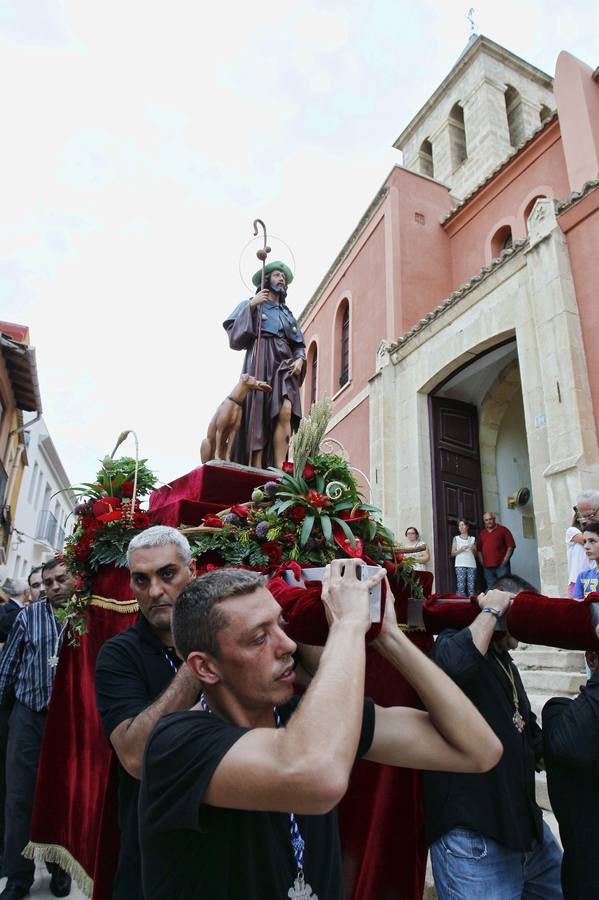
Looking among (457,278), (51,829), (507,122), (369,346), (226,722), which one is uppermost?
(507,122)

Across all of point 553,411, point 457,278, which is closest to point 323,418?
point 553,411

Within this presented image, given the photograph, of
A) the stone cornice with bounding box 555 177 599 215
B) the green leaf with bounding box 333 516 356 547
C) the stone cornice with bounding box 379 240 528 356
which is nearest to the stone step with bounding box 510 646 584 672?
the green leaf with bounding box 333 516 356 547

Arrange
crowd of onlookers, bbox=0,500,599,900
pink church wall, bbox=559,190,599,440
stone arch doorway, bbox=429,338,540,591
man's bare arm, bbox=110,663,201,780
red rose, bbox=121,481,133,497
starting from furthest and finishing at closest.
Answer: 1. stone arch doorway, bbox=429,338,540,591
2. pink church wall, bbox=559,190,599,440
3. red rose, bbox=121,481,133,497
4. man's bare arm, bbox=110,663,201,780
5. crowd of onlookers, bbox=0,500,599,900

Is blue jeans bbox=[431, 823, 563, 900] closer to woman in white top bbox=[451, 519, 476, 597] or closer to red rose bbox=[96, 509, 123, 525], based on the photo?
red rose bbox=[96, 509, 123, 525]

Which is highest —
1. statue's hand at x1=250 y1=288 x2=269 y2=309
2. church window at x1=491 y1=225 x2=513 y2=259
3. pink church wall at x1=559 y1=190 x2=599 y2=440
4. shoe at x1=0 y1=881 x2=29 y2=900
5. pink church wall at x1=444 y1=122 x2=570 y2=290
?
pink church wall at x1=444 y1=122 x2=570 y2=290

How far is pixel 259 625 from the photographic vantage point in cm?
136

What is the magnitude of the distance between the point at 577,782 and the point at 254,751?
1.31 metres

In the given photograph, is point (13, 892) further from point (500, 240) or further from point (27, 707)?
point (500, 240)

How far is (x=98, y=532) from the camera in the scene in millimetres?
→ 3027

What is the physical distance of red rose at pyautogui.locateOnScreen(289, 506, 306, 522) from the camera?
2457mm

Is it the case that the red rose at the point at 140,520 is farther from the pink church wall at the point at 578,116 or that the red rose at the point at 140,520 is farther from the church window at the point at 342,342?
the church window at the point at 342,342

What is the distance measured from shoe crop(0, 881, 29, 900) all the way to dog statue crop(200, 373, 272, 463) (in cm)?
263

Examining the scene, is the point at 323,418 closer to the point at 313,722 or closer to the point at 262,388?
the point at 262,388

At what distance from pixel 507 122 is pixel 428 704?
20524 millimetres
